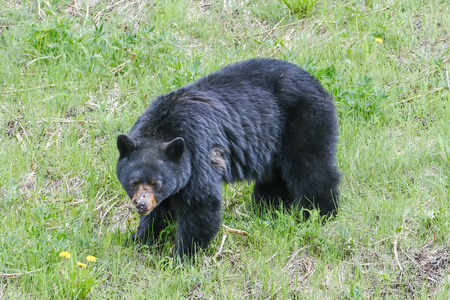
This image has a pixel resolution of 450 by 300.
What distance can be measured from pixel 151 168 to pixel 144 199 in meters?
0.27

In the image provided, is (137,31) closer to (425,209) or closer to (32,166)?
(32,166)

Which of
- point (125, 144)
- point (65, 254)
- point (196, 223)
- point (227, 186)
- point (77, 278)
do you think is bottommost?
point (227, 186)

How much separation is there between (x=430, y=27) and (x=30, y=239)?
568cm

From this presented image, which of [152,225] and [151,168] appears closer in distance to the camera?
[151,168]

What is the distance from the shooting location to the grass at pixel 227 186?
507cm

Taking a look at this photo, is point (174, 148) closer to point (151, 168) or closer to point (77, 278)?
point (151, 168)

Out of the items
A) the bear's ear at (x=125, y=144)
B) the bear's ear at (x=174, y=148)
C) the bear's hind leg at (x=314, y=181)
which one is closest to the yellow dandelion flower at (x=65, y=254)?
the bear's ear at (x=125, y=144)

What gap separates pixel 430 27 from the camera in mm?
8320

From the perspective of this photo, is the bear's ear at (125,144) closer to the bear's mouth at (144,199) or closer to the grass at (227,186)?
the bear's mouth at (144,199)

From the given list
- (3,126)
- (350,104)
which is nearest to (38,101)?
Result: (3,126)

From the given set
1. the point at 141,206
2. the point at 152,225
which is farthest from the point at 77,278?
the point at 152,225

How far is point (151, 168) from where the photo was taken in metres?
5.17

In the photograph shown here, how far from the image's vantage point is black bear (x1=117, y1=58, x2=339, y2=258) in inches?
205

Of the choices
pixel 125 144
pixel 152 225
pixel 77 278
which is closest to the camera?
pixel 77 278
